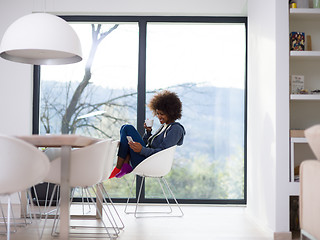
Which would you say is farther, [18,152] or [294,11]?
[294,11]

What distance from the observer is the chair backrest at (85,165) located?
118 inches

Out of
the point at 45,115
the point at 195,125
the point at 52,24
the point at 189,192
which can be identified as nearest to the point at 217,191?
the point at 189,192

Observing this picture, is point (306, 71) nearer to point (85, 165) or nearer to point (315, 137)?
point (315, 137)

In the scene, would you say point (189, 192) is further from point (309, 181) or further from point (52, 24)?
point (309, 181)

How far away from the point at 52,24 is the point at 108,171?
1.29 m

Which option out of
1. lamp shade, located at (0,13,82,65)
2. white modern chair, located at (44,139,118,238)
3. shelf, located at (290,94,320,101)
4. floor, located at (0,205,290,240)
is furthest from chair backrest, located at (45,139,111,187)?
shelf, located at (290,94,320,101)

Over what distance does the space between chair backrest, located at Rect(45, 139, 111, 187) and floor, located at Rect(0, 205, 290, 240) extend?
0.62m

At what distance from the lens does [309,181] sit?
8.02ft

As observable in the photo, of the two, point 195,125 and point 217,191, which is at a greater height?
point 195,125

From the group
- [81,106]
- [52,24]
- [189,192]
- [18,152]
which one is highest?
[52,24]

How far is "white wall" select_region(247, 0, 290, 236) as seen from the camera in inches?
141

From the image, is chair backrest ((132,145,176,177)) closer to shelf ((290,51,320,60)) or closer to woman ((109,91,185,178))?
woman ((109,91,185,178))

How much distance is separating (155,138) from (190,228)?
48.5 inches

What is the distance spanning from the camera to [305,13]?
12.3 ft
